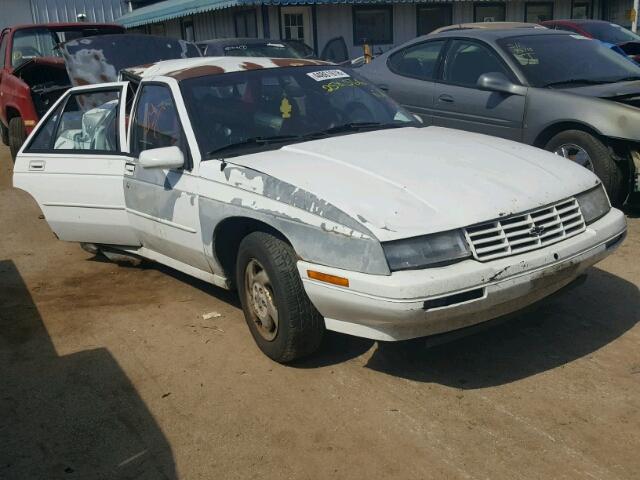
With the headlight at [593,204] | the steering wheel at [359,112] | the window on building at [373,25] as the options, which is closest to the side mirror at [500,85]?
the steering wheel at [359,112]

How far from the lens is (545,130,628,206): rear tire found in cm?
592

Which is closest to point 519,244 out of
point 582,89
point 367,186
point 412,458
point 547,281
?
point 547,281

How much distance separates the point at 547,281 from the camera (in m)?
3.43

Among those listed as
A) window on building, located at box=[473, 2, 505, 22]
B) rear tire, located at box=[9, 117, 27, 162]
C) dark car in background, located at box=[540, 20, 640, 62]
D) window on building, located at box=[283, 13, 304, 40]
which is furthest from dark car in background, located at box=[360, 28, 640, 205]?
window on building, located at box=[473, 2, 505, 22]

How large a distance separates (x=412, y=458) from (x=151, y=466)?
1.13 meters

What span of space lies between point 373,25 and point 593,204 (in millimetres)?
16147

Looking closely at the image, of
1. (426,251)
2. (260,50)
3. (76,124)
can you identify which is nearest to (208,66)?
(76,124)

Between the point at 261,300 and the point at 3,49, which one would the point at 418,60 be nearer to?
the point at 261,300

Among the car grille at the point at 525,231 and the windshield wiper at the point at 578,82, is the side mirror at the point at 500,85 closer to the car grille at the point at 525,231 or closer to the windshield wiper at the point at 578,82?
the windshield wiper at the point at 578,82

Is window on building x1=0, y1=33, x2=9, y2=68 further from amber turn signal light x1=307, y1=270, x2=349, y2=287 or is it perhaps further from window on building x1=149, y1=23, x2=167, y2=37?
window on building x1=149, y1=23, x2=167, y2=37

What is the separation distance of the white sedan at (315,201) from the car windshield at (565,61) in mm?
2389

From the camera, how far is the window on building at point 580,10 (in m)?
21.9

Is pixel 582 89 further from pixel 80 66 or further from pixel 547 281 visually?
pixel 80 66

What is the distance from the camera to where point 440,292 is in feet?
10.2
